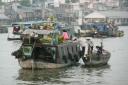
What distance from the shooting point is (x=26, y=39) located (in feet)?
101

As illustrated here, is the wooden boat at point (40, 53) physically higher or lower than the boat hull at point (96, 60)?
higher

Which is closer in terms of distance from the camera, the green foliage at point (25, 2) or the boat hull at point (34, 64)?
the boat hull at point (34, 64)

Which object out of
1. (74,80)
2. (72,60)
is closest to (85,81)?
(74,80)

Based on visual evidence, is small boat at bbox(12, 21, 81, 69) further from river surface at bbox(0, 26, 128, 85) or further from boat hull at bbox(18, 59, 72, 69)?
river surface at bbox(0, 26, 128, 85)

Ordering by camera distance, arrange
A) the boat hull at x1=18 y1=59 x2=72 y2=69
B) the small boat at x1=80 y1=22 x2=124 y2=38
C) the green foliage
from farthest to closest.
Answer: the green foliage < the small boat at x1=80 y1=22 x2=124 y2=38 < the boat hull at x1=18 y1=59 x2=72 y2=69

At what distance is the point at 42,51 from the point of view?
30.8 metres

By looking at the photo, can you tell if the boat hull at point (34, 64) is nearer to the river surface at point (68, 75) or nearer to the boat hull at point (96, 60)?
the river surface at point (68, 75)

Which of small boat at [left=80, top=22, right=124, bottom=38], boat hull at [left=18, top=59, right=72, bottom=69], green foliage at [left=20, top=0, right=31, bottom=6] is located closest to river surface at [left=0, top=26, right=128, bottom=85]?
boat hull at [left=18, top=59, right=72, bottom=69]

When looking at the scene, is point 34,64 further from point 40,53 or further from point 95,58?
point 95,58

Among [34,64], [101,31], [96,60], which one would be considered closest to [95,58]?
[96,60]

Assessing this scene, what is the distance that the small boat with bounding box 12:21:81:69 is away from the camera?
30595mm

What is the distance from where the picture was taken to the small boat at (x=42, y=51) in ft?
100

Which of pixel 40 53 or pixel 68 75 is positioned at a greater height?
pixel 40 53

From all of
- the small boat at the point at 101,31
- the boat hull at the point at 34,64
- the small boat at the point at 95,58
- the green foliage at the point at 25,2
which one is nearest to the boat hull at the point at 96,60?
the small boat at the point at 95,58
